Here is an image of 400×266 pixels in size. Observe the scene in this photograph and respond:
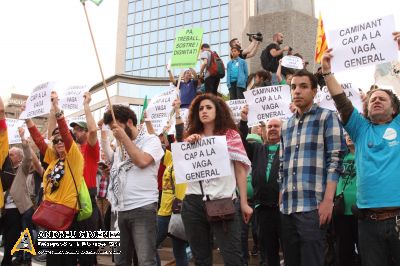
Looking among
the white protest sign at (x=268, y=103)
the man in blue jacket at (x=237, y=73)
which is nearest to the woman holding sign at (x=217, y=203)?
the white protest sign at (x=268, y=103)

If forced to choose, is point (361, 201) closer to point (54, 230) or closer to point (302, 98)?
point (302, 98)

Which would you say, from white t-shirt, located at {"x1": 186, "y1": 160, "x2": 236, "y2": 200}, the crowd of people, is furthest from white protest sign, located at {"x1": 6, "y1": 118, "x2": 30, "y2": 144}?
white t-shirt, located at {"x1": 186, "y1": 160, "x2": 236, "y2": 200}

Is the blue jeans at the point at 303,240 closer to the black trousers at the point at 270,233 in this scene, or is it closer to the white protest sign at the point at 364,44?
the black trousers at the point at 270,233

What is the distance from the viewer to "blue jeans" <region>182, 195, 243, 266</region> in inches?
143

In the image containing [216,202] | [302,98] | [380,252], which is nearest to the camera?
[380,252]

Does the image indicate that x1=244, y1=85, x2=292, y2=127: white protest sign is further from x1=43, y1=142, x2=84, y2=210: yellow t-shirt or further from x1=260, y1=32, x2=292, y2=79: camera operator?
x1=260, y1=32, x2=292, y2=79: camera operator

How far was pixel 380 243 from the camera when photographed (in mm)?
3355

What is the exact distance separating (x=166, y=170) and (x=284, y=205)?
2586mm

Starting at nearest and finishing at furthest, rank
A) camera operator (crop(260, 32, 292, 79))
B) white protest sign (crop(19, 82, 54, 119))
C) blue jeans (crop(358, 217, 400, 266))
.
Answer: blue jeans (crop(358, 217, 400, 266)) < white protest sign (crop(19, 82, 54, 119)) < camera operator (crop(260, 32, 292, 79))

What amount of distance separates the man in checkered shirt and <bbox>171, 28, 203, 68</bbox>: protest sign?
3.79m

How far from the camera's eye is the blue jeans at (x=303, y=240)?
3488mm

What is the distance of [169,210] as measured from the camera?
230 inches

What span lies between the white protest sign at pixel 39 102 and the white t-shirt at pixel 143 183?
7.14 ft

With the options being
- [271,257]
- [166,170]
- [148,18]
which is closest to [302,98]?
[271,257]
